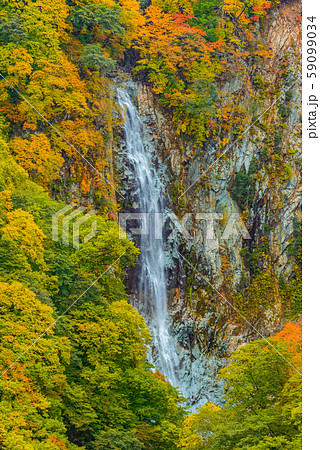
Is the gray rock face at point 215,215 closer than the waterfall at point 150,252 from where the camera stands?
No

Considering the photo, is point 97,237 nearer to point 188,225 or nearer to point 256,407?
point 256,407

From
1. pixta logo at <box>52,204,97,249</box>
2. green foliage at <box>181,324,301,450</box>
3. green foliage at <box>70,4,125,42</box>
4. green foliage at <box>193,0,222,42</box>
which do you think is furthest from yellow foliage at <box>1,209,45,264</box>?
green foliage at <box>193,0,222,42</box>

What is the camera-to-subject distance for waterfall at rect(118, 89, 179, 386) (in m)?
25.5

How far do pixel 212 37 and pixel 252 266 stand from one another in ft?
38.1

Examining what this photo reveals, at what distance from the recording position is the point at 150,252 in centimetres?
2642

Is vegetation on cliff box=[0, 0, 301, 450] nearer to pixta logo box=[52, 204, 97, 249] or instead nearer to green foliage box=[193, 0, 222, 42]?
green foliage box=[193, 0, 222, 42]

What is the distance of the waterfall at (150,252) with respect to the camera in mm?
25516

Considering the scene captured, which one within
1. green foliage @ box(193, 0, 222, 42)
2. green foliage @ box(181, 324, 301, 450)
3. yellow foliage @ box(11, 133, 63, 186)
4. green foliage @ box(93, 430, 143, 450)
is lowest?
green foliage @ box(93, 430, 143, 450)

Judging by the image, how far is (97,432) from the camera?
1495cm

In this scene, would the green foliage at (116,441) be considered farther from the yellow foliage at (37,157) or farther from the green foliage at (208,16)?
the green foliage at (208,16)

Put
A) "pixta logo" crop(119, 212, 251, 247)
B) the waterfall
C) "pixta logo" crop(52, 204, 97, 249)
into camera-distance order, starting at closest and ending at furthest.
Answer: "pixta logo" crop(52, 204, 97, 249) < the waterfall < "pixta logo" crop(119, 212, 251, 247)

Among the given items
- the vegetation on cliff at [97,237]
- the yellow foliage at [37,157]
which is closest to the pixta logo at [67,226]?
the vegetation on cliff at [97,237]

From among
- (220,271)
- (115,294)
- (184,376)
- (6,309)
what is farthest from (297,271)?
(6,309)

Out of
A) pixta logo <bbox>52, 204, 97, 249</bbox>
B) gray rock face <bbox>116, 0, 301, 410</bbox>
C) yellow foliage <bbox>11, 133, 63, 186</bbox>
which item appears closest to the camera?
pixta logo <bbox>52, 204, 97, 249</bbox>
